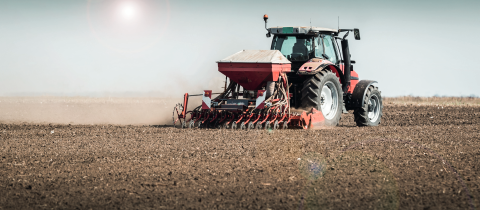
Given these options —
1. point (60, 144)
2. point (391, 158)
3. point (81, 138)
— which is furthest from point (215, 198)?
point (81, 138)

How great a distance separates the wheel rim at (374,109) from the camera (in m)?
12.3

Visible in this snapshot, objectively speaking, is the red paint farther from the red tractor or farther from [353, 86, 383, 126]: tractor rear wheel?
[353, 86, 383, 126]: tractor rear wheel

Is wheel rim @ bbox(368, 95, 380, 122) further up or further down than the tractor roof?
further down

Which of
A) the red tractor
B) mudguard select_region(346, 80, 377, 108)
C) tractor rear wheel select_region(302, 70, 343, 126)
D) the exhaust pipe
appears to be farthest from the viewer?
the exhaust pipe

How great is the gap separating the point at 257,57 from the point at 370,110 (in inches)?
145

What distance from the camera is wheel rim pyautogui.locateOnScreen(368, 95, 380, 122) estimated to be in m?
12.3

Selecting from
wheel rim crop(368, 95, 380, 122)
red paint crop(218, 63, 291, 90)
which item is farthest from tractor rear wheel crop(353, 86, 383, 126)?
red paint crop(218, 63, 291, 90)

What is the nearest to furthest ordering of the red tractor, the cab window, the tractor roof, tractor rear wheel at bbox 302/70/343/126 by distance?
the red tractor, tractor rear wheel at bbox 302/70/343/126, the tractor roof, the cab window

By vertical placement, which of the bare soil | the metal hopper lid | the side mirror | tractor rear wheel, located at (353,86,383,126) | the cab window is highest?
the side mirror

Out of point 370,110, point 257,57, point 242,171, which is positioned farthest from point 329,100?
point 242,171

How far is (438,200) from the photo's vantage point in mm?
4453

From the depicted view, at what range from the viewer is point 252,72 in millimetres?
10180

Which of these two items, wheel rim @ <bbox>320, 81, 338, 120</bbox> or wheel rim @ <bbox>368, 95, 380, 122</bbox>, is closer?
wheel rim @ <bbox>320, 81, 338, 120</bbox>

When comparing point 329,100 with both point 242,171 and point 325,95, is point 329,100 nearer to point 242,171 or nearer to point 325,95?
point 325,95
